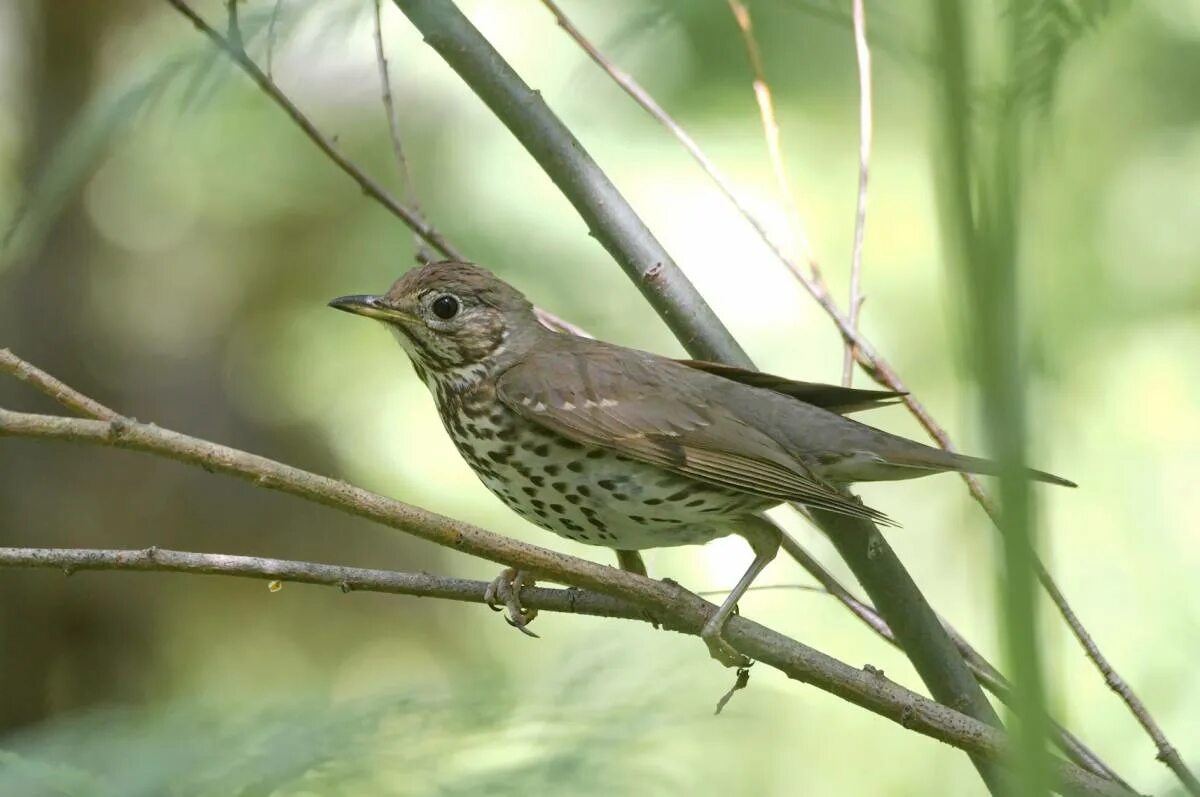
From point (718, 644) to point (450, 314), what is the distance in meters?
1.30

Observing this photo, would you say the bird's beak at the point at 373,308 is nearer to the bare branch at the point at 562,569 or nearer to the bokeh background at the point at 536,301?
the bokeh background at the point at 536,301

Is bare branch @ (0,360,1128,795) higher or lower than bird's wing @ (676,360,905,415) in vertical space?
lower

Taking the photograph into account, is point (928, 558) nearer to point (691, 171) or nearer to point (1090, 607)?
point (1090, 607)

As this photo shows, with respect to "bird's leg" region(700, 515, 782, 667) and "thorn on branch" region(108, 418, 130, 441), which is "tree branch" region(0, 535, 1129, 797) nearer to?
"bird's leg" region(700, 515, 782, 667)

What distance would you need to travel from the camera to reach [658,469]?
2830 mm

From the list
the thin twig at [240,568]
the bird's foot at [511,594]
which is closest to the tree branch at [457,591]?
the thin twig at [240,568]

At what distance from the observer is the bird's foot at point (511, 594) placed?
2.47 meters

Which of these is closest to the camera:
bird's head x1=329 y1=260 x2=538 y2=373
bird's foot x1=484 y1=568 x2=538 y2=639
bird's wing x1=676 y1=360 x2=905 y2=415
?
bird's foot x1=484 y1=568 x2=538 y2=639

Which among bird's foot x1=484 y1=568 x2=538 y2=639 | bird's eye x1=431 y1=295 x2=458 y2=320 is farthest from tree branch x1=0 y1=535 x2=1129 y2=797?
bird's eye x1=431 y1=295 x2=458 y2=320

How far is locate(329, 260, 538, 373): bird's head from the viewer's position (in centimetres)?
319

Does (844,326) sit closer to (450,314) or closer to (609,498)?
(609,498)

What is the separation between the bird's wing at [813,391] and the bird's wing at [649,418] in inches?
5.3

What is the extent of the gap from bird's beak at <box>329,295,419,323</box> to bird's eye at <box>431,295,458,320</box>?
68 mm

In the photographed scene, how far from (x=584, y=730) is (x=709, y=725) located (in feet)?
1.22
